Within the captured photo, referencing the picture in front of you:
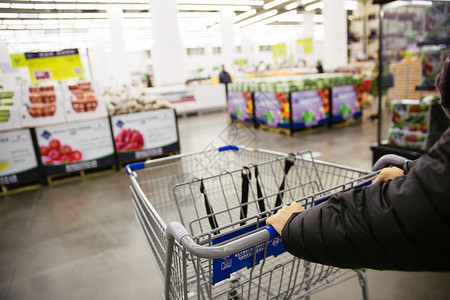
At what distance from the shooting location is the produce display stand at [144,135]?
508 centimetres

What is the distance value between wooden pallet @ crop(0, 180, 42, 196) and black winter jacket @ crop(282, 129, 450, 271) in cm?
474

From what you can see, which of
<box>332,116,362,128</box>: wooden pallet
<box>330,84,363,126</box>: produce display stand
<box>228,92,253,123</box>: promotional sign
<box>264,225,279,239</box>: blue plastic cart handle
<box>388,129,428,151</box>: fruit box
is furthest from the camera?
<box>228,92,253,123</box>: promotional sign

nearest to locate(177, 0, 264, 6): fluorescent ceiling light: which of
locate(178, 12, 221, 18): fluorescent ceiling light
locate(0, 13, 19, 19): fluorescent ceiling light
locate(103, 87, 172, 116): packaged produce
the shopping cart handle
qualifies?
locate(178, 12, 221, 18): fluorescent ceiling light

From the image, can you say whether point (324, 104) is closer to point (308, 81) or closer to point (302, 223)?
point (308, 81)

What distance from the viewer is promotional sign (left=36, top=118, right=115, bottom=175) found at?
15.1 feet

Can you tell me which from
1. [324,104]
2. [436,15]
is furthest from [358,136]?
[436,15]

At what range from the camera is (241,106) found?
820cm

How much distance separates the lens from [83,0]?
629 cm

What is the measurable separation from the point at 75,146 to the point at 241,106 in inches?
177

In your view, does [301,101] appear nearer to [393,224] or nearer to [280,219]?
[280,219]

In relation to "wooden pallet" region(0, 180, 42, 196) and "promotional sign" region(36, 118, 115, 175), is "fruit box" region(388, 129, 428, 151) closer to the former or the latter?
"promotional sign" region(36, 118, 115, 175)

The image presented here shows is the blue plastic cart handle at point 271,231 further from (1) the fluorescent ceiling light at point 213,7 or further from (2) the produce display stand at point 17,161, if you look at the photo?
(2) the produce display stand at point 17,161

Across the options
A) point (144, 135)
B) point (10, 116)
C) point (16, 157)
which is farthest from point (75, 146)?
point (144, 135)

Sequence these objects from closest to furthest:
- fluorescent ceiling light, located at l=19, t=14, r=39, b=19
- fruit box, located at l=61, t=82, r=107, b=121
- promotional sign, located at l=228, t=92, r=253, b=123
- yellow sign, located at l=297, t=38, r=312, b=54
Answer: fluorescent ceiling light, located at l=19, t=14, r=39, b=19, fruit box, located at l=61, t=82, r=107, b=121, yellow sign, located at l=297, t=38, r=312, b=54, promotional sign, located at l=228, t=92, r=253, b=123
